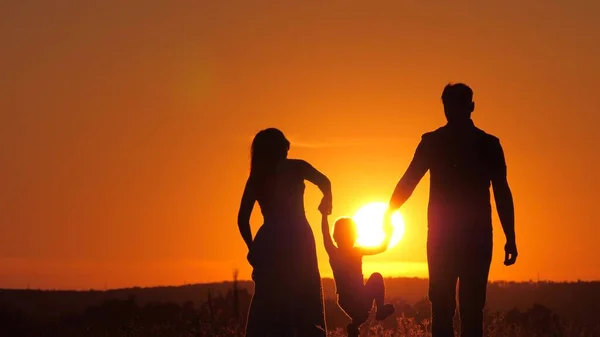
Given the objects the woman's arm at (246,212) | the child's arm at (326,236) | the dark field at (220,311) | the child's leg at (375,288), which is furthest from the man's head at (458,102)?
the dark field at (220,311)

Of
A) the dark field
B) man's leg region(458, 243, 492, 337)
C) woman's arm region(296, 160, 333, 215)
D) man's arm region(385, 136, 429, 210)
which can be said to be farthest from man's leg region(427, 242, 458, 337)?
the dark field

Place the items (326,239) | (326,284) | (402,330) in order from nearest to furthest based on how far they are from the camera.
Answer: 1. (326,239)
2. (402,330)
3. (326,284)

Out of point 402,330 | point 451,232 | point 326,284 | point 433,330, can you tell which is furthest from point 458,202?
point 326,284

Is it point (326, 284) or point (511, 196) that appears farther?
point (326, 284)

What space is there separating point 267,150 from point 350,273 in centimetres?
172

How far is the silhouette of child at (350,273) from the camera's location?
1306cm

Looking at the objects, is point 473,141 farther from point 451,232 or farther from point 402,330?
point 402,330

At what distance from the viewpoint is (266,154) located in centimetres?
1345

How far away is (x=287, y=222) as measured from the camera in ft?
44.0

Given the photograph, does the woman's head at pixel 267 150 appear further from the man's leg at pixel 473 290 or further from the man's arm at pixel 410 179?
the man's leg at pixel 473 290

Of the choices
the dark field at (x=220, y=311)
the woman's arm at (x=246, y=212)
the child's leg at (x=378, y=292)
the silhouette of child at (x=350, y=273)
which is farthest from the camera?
the dark field at (x=220, y=311)

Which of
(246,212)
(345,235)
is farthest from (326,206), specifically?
(246,212)

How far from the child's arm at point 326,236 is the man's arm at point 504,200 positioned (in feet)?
6.53

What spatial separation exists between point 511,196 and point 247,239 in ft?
10.2
